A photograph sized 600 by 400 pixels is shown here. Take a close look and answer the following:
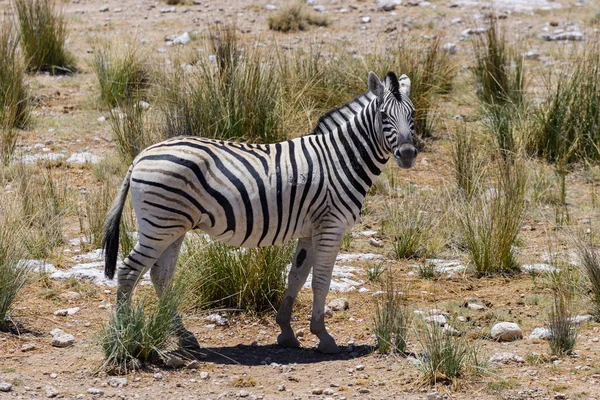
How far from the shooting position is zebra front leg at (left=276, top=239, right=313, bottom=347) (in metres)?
7.00

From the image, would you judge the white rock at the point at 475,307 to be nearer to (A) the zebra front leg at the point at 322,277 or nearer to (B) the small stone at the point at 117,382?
(A) the zebra front leg at the point at 322,277

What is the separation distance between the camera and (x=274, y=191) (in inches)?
263

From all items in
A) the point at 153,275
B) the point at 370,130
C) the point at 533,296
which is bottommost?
the point at 533,296

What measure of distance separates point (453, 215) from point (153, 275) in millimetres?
3699

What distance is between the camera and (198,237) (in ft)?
25.9

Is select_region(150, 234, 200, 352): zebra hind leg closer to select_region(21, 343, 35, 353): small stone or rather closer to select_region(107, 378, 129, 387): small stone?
select_region(107, 378, 129, 387): small stone

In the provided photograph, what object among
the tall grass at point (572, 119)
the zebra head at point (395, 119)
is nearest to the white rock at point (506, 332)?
the zebra head at point (395, 119)

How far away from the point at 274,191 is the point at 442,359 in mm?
1582

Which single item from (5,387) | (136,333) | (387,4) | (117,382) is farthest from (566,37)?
(5,387)

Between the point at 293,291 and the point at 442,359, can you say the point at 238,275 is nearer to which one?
the point at 293,291

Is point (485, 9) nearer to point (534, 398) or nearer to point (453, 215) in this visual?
point (453, 215)

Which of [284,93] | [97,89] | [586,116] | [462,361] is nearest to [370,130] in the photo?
[462,361]

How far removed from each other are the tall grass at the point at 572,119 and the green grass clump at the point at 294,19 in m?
7.01

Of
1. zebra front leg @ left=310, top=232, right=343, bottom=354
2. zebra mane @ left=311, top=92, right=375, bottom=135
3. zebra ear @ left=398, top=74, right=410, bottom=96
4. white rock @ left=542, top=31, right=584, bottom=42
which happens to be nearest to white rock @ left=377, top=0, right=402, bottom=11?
white rock @ left=542, top=31, right=584, bottom=42
